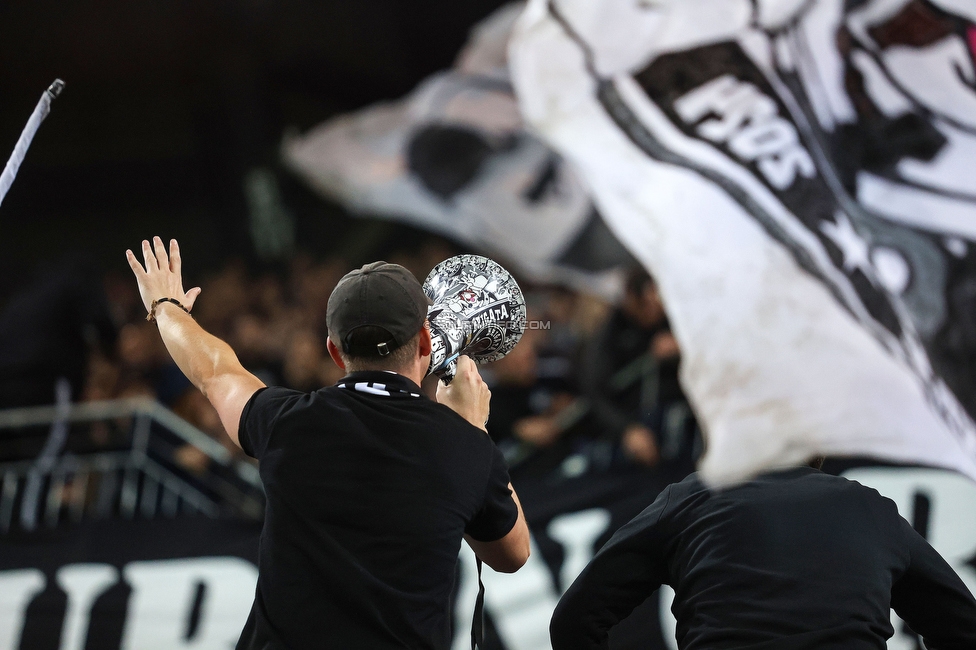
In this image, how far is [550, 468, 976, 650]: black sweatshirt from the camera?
67.9 inches

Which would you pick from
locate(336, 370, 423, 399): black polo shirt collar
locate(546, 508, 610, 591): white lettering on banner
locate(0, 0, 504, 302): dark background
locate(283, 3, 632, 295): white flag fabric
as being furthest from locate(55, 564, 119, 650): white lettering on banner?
locate(0, 0, 504, 302): dark background

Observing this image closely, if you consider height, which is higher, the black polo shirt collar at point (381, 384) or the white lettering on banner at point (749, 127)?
the black polo shirt collar at point (381, 384)

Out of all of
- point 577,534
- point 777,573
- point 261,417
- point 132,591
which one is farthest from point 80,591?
point 777,573

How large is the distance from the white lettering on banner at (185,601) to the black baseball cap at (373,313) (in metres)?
2.10

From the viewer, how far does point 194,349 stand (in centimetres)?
186

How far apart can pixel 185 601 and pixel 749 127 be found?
293cm

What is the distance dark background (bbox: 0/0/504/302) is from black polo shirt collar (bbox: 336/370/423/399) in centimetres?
584

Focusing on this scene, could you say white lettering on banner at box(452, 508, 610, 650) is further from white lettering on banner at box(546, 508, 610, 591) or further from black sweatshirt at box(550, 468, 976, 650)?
black sweatshirt at box(550, 468, 976, 650)

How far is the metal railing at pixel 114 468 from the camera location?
14.3 ft

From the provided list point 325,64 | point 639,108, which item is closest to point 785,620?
point 639,108

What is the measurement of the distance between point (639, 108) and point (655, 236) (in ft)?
1.92

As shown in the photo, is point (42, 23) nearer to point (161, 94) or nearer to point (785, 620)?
point (161, 94)

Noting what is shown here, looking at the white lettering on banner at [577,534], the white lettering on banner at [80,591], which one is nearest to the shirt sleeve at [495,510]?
the white lettering on banner at [577,534]

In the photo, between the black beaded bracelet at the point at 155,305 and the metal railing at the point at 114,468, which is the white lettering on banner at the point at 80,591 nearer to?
the metal railing at the point at 114,468
